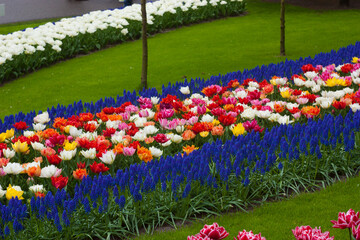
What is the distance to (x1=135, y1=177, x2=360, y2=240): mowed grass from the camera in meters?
4.74

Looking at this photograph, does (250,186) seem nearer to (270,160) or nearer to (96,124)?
(270,160)

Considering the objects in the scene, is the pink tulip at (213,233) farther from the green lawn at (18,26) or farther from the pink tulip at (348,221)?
the green lawn at (18,26)

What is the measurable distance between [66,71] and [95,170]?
8264mm

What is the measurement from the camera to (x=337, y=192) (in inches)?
220

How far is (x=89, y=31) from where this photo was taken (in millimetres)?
15094

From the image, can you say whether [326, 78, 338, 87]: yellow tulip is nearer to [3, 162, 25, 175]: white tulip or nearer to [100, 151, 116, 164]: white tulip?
[100, 151, 116, 164]: white tulip

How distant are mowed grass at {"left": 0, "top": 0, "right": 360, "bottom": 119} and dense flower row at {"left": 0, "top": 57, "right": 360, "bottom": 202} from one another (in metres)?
3.32

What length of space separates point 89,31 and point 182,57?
10.1 ft

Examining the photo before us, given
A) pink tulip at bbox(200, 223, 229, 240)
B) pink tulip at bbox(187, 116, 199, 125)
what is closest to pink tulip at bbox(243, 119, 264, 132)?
pink tulip at bbox(187, 116, 199, 125)

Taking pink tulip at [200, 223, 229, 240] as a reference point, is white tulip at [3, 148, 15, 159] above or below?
below

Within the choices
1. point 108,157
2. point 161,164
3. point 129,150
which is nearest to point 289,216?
point 161,164

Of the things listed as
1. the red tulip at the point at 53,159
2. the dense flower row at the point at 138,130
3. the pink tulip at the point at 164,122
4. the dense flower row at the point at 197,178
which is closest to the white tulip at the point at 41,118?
the dense flower row at the point at 138,130

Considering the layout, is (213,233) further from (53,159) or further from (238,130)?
(238,130)

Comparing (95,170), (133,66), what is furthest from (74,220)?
(133,66)
